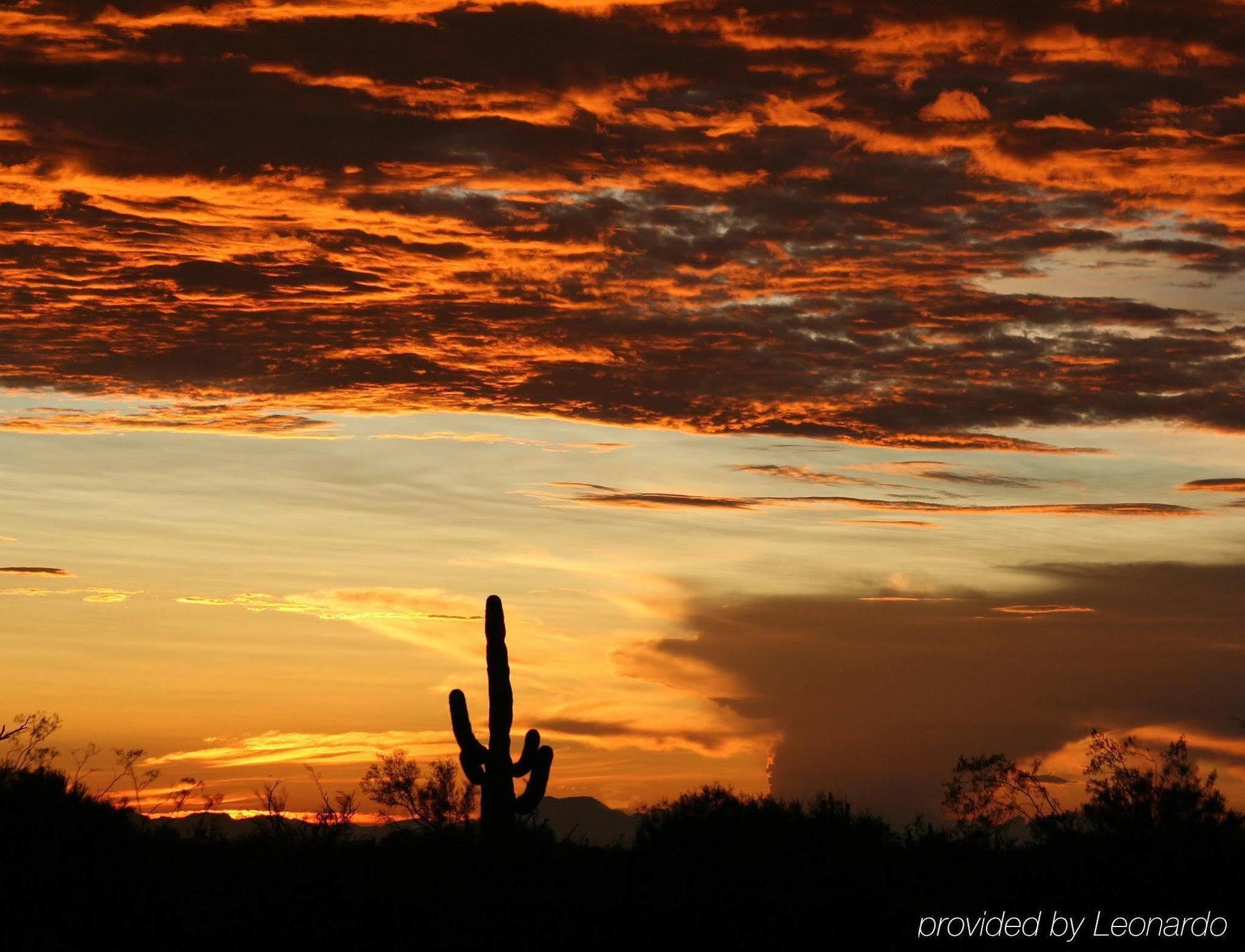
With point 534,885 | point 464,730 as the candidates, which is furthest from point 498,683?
point 534,885

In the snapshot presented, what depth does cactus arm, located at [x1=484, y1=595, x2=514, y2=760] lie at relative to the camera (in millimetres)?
25531

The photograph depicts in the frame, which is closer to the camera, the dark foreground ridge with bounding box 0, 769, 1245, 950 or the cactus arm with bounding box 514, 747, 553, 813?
the dark foreground ridge with bounding box 0, 769, 1245, 950

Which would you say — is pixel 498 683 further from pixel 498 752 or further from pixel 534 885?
pixel 534 885

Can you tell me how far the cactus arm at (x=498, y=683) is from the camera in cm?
2553

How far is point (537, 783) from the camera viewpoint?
2522cm

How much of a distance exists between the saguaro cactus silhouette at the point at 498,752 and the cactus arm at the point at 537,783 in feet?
0.04

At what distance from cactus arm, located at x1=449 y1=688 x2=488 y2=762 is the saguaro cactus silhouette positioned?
11 mm

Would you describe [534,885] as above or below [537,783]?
below

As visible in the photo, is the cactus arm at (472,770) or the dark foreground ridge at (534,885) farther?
the cactus arm at (472,770)

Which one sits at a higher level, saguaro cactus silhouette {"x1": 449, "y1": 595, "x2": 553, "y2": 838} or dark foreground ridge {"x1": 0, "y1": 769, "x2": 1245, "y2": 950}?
saguaro cactus silhouette {"x1": 449, "y1": 595, "x2": 553, "y2": 838}

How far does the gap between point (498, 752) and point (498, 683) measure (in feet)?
4.21

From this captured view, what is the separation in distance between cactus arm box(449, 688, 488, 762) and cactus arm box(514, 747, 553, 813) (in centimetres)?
90

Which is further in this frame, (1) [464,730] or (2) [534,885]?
(1) [464,730]

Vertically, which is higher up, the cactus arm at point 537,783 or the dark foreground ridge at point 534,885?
the cactus arm at point 537,783
